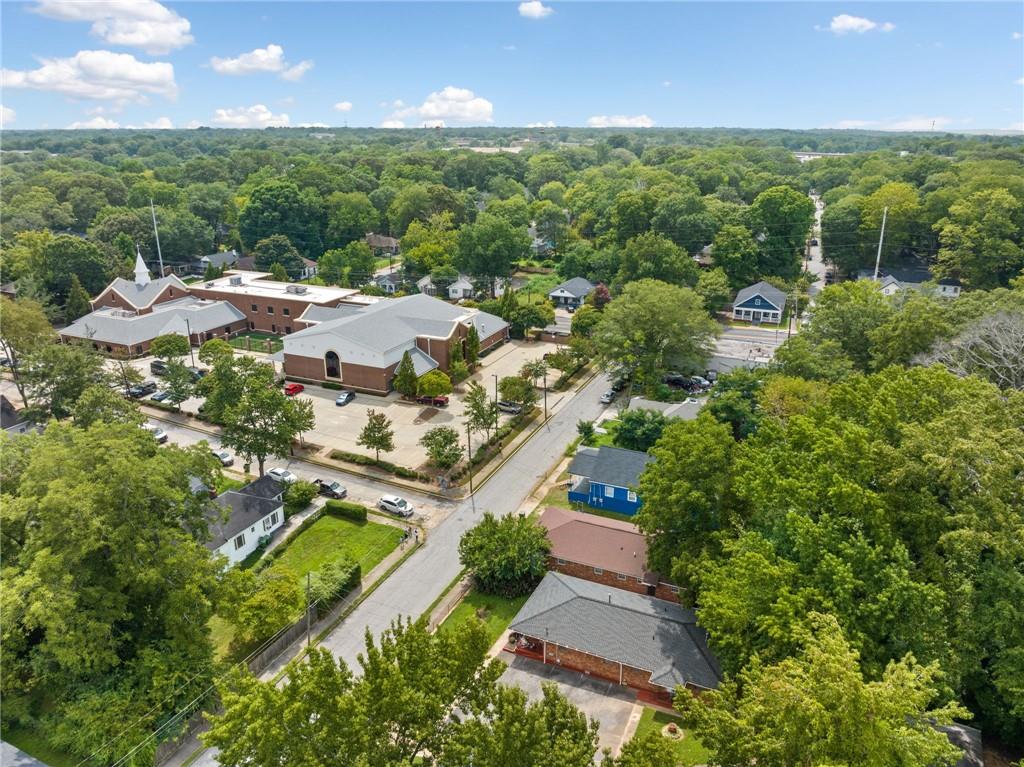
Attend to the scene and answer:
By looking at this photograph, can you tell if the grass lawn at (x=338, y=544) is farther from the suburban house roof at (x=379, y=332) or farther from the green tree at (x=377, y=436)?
the suburban house roof at (x=379, y=332)

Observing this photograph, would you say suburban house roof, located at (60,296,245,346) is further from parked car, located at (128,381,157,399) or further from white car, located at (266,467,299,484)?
white car, located at (266,467,299,484)

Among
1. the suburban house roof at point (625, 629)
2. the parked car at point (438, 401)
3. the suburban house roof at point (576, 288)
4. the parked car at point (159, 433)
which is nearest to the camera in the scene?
the suburban house roof at point (625, 629)

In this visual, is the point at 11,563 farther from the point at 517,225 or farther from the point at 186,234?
the point at 517,225

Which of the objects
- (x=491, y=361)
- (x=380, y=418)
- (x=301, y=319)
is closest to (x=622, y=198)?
(x=491, y=361)

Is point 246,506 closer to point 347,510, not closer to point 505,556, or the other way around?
point 347,510

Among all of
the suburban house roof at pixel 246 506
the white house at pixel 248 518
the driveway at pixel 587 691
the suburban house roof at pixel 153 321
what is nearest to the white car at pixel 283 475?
the suburban house roof at pixel 246 506

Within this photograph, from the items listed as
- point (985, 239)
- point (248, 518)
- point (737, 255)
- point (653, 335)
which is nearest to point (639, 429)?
point (653, 335)
